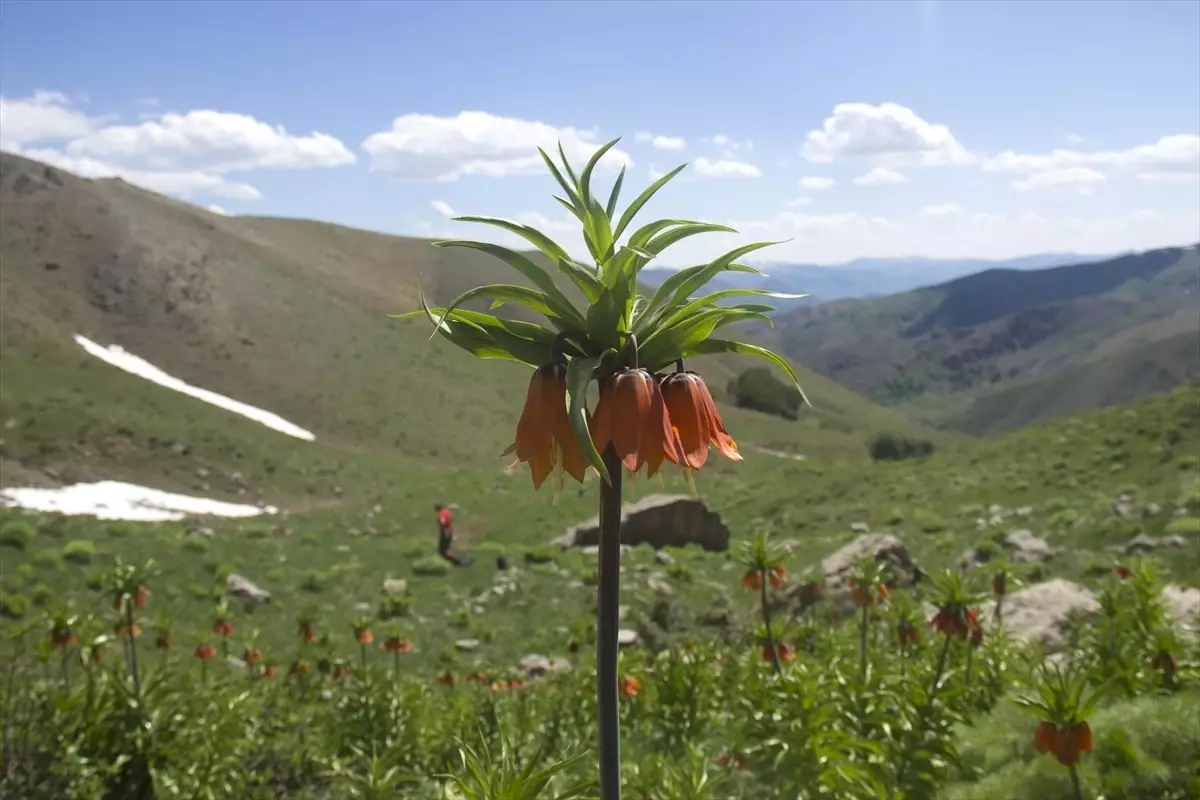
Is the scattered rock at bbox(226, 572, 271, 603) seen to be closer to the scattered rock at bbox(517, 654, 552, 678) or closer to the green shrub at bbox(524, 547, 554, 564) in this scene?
the scattered rock at bbox(517, 654, 552, 678)

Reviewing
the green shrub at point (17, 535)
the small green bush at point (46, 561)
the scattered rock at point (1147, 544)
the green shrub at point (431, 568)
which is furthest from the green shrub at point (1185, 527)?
the green shrub at point (17, 535)

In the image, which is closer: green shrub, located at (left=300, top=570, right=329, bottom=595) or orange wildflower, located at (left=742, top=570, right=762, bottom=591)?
orange wildflower, located at (left=742, top=570, right=762, bottom=591)

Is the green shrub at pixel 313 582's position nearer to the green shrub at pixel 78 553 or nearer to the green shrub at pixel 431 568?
the green shrub at pixel 431 568

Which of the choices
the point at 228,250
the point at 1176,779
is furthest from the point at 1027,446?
the point at 228,250

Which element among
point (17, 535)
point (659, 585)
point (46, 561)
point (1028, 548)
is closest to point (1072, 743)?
point (659, 585)

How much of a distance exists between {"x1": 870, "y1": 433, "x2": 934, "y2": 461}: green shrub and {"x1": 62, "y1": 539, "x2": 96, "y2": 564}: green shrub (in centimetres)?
5149

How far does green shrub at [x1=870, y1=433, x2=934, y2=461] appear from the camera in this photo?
5891cm

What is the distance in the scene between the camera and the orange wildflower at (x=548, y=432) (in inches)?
88.0

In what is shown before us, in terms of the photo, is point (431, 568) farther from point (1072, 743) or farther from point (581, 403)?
A: point (581, 403)

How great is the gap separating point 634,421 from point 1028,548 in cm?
1598

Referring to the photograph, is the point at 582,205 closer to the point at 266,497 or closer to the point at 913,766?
the point at 913,766

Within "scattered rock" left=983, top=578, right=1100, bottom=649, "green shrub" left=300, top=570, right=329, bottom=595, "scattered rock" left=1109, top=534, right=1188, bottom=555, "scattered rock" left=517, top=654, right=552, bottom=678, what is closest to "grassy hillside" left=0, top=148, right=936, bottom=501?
"green shrub" left=300, top=570, right=329, bottom=595

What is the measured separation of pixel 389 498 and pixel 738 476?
1553cm

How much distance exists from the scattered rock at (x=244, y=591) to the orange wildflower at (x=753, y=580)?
1131 cm
